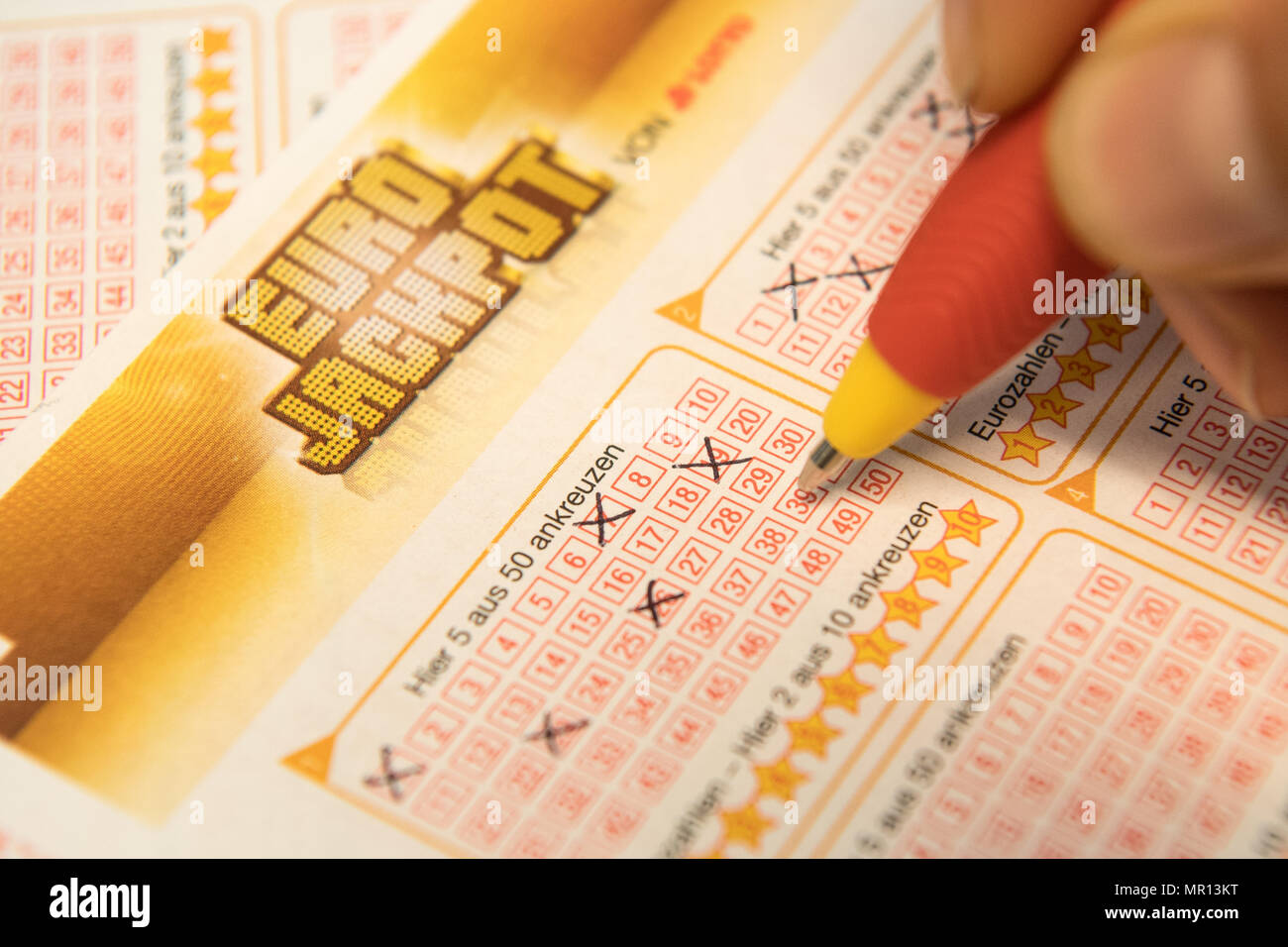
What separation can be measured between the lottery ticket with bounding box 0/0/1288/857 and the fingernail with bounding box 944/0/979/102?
0.13m

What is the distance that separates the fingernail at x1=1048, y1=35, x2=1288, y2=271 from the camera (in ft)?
1.66

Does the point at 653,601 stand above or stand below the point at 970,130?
below

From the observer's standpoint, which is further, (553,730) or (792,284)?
(792,284)

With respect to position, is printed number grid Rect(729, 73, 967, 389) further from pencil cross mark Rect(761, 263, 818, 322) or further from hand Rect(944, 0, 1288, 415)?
hand Rect(944, 0, 1288, 415)

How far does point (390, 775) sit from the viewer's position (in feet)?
2.18

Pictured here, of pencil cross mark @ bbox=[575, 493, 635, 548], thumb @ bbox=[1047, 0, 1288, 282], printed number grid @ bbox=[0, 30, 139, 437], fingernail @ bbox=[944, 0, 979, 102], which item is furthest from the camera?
printed number grid @ bbox=[0, 30, 139, 437]

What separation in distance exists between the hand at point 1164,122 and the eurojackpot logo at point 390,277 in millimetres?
353

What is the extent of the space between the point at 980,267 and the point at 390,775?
43 centimetres

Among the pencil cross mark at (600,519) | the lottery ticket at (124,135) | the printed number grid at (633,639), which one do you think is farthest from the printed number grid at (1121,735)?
the lottery ticket at (124,135)

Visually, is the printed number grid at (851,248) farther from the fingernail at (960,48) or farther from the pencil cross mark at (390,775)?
the pencil cross mark at (390,775)

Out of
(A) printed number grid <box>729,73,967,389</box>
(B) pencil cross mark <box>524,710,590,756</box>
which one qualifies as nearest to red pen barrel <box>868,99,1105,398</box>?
(A) printed number grid <box>729,73,967,389</box>

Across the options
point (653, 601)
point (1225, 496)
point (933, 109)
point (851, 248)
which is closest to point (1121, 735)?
point (1225, 496)

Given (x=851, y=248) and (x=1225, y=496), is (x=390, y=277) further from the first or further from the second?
(x=1225, y=496)

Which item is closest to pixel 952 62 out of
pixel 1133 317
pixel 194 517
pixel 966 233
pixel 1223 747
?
pixel 966 233
